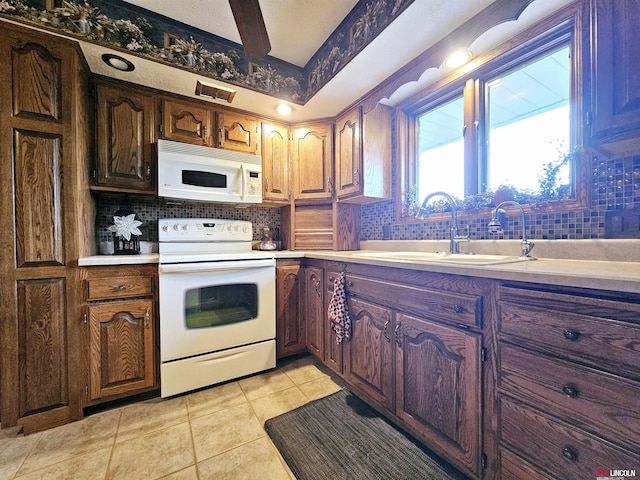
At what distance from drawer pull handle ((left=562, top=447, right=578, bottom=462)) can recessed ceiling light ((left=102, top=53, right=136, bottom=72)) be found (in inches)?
107

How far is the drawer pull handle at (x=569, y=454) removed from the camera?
0.73 meters

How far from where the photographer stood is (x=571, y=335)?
73 cm

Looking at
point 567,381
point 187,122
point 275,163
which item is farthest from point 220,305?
point 567,381

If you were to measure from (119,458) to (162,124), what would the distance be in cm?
204

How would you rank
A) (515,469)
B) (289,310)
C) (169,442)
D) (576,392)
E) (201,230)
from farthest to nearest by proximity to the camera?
(289,310)
(201,230)
(169,442)
(515,469)
(576,392)

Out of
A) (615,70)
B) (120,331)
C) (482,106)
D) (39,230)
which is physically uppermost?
(482,106)

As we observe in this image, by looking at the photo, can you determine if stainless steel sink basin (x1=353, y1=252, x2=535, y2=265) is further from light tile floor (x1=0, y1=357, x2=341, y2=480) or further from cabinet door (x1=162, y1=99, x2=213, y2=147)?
cabinet door (x1=162, y1=99, x2=213, y2=147)

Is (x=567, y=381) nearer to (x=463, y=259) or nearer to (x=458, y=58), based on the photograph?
(x=463, y=259)

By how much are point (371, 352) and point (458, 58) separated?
180 cm

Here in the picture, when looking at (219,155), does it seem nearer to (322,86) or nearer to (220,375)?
(322,86)

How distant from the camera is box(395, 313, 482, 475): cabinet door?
97 centimetres

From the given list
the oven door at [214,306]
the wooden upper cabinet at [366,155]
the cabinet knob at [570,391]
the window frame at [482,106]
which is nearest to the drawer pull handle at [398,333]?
the cabinet knob at [570,391]

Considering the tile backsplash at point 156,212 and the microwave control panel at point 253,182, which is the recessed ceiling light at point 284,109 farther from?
the tile backsplash at point 156,212

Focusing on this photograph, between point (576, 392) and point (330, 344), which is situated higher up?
point (576, 392)
